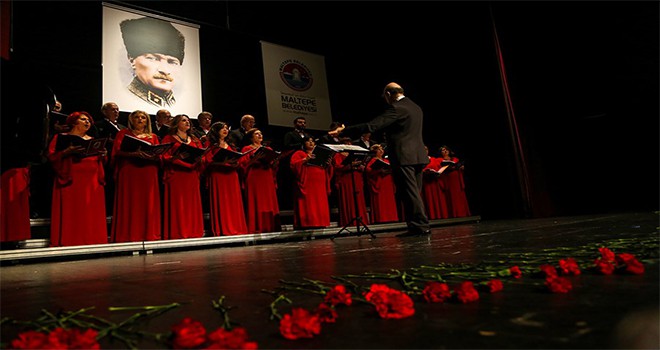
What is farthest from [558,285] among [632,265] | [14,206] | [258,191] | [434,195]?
[434,195]

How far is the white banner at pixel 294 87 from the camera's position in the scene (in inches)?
291

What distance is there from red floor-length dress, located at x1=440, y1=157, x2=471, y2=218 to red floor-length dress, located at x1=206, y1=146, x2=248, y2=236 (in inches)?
163

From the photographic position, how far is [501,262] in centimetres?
Answer: 152

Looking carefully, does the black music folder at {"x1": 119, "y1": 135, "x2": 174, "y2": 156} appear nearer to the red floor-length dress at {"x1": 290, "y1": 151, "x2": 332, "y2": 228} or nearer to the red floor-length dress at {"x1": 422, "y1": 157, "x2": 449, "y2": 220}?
the red floor-length dress at {"x1": 290, "y1": 151, "x2": 332, "y2": 228}

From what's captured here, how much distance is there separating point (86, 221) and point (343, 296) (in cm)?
367

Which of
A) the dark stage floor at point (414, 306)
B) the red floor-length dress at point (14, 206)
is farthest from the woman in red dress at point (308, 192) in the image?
the dark stage floor at point (414, 306)

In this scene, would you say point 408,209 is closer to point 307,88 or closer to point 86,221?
point 86,221

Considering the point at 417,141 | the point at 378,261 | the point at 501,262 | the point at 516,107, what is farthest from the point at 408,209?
the point at 516,107

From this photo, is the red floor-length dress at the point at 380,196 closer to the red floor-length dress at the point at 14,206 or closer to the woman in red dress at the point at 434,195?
the woman in red dress at the point at 434,195

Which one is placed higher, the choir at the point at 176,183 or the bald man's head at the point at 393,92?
the bald man's head at the point at 393,92

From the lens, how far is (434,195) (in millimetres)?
7469

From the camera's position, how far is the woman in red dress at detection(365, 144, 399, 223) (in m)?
6.53

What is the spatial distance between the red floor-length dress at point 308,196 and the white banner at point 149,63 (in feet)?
7.07

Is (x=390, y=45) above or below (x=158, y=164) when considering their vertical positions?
above
